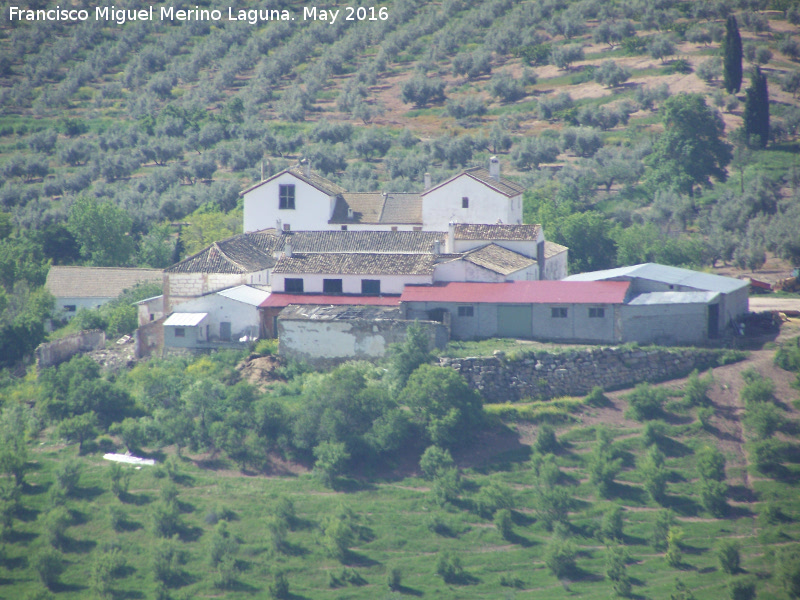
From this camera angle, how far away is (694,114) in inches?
2788

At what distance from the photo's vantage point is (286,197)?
58.1 metres

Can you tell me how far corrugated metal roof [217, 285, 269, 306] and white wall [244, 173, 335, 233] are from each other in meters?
9.84

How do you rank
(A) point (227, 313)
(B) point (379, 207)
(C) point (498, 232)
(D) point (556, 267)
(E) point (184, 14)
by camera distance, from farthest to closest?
(E) point (184, 14)
(B) point (379, 207)
(D) point (556, 267)
(C) point (498, 232)
(A) point (227, 313)

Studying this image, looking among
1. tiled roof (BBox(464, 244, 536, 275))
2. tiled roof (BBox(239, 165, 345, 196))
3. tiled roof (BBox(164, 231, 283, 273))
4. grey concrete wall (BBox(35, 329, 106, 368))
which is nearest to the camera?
grey concrete wall (BBox(35, 329, 106, 368))

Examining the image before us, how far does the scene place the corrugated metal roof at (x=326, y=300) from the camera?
153 ft

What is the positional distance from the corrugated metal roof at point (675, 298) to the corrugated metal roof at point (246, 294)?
1581cm

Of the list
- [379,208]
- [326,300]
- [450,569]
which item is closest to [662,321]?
[326,300]

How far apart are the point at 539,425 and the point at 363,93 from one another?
61.2 metres

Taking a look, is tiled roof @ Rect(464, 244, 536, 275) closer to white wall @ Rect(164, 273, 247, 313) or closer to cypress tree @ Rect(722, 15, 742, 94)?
white wall @ Rect(164, 273, 247, 313)

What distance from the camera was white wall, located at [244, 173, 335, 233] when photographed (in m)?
57.9

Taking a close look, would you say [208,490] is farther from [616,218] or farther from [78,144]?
[78,144]

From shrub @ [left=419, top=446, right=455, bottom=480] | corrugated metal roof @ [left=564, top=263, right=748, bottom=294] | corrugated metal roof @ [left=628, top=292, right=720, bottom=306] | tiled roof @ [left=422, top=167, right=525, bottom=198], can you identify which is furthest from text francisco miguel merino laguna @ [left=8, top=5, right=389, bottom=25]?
shrub @ [left=419, top=446, right=455, bottom=480]

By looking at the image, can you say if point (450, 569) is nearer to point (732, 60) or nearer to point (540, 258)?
point (540, 258)

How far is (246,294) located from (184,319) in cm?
298
